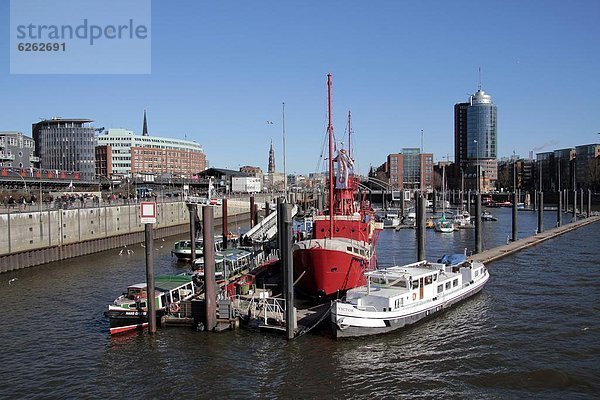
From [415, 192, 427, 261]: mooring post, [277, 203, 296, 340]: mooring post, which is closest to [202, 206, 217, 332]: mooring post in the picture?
[277, 203, 296, 340]: mooring post

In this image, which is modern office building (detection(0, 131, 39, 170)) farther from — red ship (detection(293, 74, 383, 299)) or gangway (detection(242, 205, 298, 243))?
red ship (detection(293, 74, 383, 299))

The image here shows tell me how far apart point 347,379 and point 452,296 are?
52.3 ft

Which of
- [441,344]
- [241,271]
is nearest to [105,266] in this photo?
[241,271]

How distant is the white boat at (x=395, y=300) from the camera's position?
32.5 metres

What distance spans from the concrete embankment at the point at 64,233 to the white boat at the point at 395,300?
1591 inches

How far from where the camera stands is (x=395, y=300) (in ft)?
112

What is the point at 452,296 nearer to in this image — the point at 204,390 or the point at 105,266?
the point at 204,390

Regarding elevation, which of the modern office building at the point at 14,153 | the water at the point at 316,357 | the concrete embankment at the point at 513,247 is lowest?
the water at the point at 316,357

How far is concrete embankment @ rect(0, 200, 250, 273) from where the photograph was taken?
58.8 meters

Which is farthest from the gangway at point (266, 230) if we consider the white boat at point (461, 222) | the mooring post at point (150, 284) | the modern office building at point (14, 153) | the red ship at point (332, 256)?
the modern office building at point (14, 153)

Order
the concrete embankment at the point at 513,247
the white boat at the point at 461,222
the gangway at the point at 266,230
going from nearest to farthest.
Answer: the concrete embankment at the point at 513,247 < the gangway at the point at 266,230 < the white boat at the point at 461,222

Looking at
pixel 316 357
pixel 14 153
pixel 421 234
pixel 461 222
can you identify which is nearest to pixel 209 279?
pixel 316 357

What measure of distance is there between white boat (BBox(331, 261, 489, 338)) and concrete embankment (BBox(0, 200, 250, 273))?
133 feet

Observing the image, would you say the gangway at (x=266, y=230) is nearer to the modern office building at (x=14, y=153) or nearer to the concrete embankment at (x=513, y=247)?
the concrete embankment at (x=513, y=247)
